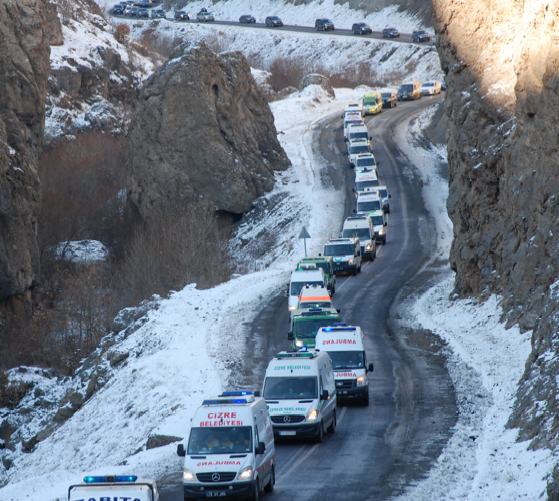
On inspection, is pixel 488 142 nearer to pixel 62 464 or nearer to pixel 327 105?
pixel 62 464

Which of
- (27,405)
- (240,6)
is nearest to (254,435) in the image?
(27,405)

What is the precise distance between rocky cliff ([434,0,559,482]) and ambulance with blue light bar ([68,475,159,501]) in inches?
416

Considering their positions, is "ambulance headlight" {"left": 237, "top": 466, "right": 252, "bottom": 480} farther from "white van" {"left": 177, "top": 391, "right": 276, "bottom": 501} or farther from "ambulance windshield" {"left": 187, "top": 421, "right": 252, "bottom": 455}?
"ambulance windshield" {"left": 187, "top": 421, "right": 252, "bottom": 455}

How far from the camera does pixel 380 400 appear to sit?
23969 mm

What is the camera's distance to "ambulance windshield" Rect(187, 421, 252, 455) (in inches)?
597

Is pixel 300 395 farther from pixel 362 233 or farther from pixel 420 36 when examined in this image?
pixel 420 36

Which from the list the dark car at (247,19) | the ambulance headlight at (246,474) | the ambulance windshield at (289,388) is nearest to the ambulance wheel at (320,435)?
the ambulance windshield at (289,388)

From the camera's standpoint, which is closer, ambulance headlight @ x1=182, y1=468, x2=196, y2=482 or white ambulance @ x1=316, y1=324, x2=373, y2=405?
ambulance headlight @ x1=182, y1=468, x2=196, y2=482

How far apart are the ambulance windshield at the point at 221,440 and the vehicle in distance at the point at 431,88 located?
81.3 meters

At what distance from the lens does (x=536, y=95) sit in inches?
1073

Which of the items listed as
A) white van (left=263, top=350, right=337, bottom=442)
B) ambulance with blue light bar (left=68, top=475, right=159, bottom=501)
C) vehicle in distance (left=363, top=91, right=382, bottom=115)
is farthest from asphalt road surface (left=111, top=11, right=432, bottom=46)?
ambulance with blue light bar (left=68, top=475, right=159, bottom=501)

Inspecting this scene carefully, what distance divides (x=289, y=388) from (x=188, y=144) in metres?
45.5

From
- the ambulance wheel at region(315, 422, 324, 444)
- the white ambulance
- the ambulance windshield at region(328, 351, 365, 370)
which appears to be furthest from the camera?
the ambulance windshield at region(328, 351, 365, 370)

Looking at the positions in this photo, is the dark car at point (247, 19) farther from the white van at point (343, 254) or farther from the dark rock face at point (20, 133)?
the white van at point (343, 254)
